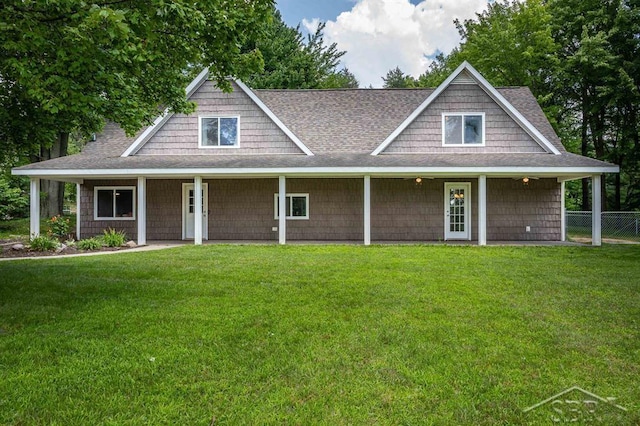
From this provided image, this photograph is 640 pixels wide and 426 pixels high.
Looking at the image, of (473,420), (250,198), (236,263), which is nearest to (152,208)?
(250,198)

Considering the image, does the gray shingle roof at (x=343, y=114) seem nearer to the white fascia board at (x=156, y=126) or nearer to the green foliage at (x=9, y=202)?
the white fascia board at (x=156, y=126)

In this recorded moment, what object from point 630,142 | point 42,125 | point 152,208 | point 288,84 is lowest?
point 152,208

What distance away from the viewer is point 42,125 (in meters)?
6.88

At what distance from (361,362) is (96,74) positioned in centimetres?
474

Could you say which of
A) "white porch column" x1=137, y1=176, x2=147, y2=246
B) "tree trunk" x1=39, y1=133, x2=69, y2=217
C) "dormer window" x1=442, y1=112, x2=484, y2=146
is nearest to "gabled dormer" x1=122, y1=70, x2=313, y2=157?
"white porch column" x1=137, y1=176, x2=147, y2=246

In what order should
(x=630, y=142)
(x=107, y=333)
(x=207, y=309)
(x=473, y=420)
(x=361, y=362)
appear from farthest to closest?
(x=630, y=142) < (x=207, y=309) < (x=107, y=333) < (x=361, y=362) < (x=473, y=420)

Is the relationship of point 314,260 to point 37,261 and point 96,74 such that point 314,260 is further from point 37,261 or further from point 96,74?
point 37,261

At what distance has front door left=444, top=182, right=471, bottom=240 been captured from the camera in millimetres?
13523

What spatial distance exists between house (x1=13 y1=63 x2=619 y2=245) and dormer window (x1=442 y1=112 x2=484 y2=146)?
0.03 meters

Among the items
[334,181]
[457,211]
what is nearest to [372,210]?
[334,181]

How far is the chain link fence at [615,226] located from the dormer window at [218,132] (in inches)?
492

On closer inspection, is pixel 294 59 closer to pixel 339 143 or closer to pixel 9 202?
pixel 339 143

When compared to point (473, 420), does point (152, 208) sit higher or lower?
higher

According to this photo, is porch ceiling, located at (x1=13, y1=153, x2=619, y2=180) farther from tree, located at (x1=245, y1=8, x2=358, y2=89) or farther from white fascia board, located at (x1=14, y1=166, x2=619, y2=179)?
tree, located at (x1=245, y1=8, x2=358, y2=89)
